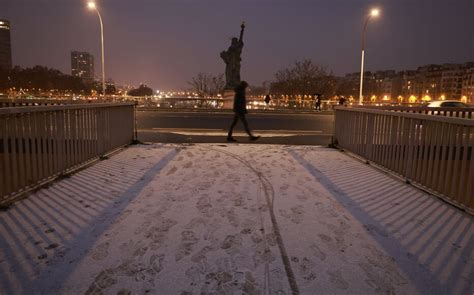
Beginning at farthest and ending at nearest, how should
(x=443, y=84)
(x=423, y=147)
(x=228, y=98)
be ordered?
1. (x=443, y=84)
2. (x=228, y=98)
3. (x=423, y=147)

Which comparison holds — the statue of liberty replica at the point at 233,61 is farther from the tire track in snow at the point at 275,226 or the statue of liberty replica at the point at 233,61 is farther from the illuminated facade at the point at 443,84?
the illuminated facade at the point at 443,84

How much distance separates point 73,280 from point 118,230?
113cm

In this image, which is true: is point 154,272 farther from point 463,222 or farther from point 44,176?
point 463,222

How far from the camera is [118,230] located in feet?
14.2

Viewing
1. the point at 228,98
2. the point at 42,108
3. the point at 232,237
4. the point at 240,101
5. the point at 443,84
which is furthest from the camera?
the point at 443,84

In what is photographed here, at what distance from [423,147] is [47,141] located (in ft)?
22.3

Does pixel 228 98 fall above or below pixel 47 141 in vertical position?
above

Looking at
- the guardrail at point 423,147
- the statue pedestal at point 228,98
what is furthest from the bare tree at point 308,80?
the guardrail at point 423,147

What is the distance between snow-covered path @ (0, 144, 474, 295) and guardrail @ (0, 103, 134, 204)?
34cm

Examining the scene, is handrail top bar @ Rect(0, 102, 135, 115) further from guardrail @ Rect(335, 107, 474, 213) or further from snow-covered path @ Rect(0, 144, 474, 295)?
guardrail @ Rect(335, 107, 474, 213)

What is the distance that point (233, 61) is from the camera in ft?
105

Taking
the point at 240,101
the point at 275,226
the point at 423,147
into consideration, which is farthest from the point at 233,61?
the point at 275,226

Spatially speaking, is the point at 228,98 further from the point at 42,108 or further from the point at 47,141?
the point at 42,108

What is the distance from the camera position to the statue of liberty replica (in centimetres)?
3153
